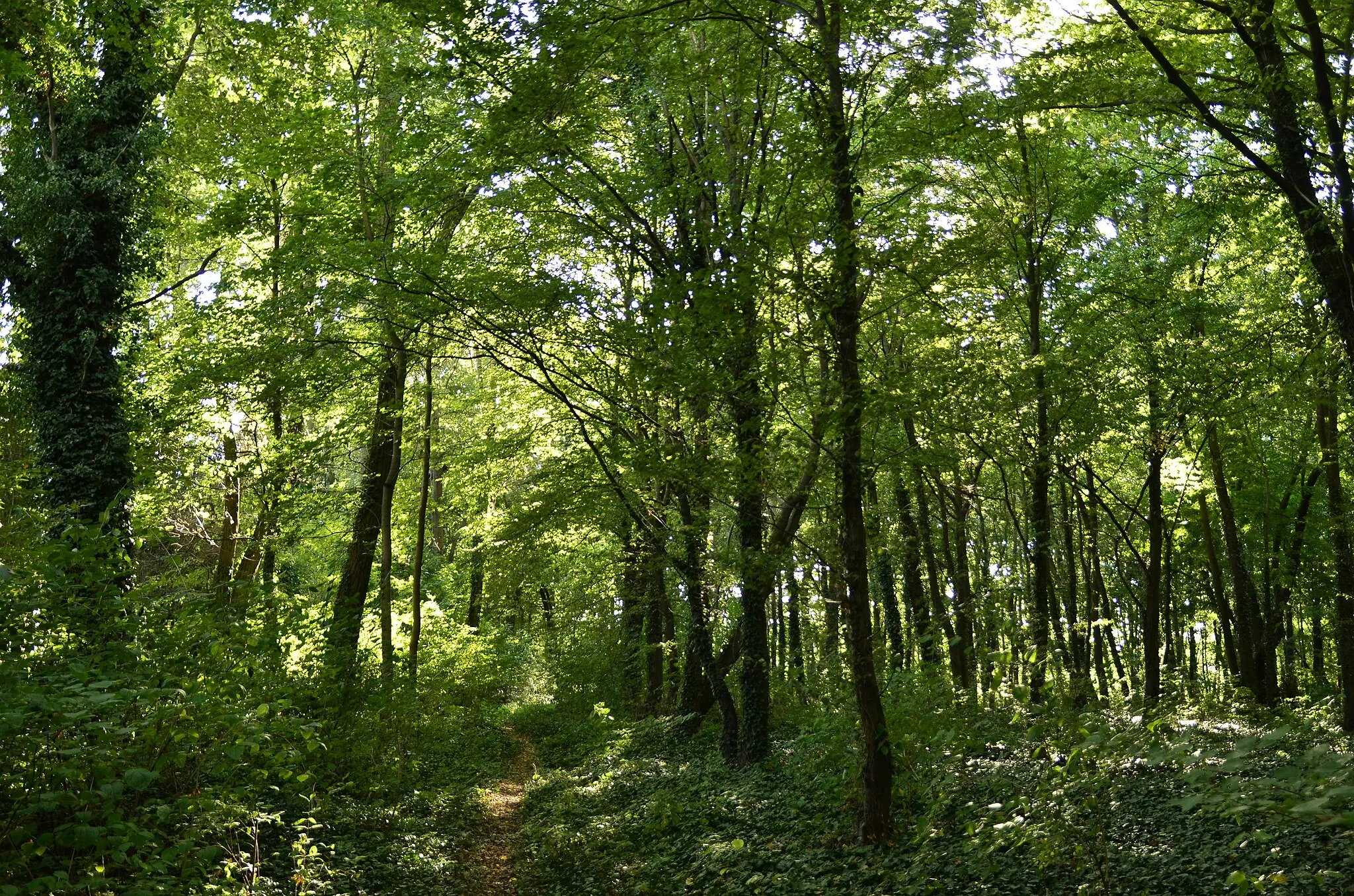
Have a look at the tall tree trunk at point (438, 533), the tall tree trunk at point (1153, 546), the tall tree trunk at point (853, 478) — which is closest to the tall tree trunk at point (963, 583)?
the tall tree trunk at point (1153, 546)

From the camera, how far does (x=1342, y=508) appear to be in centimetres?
1302

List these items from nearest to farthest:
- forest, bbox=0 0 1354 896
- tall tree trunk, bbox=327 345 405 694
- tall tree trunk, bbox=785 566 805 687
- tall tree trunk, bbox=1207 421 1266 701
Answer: forest, bbox=0 0 1354 896, tall tree trunk, bbox=327 345 405 694, tall tree trunk, bbox=785 566 805 687, tall tree trunk, bbox=1207 421 1266 701

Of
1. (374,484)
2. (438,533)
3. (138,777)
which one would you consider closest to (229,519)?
(374,484)

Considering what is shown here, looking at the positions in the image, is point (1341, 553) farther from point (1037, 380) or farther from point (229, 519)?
point (229, 519)

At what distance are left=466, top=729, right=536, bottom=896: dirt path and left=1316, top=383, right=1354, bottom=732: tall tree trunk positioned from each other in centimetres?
1048

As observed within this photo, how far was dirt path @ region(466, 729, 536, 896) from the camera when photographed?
27.9ft

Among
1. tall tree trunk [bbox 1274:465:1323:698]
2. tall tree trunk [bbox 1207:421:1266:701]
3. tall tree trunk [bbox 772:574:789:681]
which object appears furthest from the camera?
tall tree trunk [bbox 772:574:789:681]

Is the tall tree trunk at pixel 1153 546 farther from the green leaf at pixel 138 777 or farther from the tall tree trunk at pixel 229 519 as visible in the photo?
the tall tree trunk at pixel 229 519

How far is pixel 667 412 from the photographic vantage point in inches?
484

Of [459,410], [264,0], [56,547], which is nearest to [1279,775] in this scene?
[56,547]

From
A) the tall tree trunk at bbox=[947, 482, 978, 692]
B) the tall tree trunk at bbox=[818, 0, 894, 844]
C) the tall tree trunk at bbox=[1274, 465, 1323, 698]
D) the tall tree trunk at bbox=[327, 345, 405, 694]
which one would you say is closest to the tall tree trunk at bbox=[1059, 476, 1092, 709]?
the tall tree trunk at bbox=[818, 0, 894, 844]

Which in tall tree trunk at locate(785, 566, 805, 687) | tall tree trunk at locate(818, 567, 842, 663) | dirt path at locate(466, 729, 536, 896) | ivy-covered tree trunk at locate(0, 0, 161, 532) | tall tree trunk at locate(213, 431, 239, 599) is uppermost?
ivy-covered tree trunk at locate(0, 0, 161, 532)

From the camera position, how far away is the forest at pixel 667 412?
558cm

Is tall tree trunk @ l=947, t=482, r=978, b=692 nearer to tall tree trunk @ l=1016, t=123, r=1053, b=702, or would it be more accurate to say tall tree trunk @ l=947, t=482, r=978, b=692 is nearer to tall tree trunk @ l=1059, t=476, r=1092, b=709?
tall tree trunk @ l=1059, t=476, r=1092, b=709
